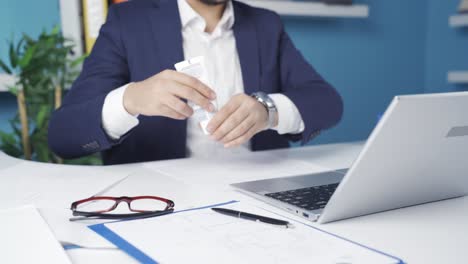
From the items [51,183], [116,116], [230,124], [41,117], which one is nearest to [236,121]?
[230,124]

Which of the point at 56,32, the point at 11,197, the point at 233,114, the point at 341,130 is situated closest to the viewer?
the point at 11,197

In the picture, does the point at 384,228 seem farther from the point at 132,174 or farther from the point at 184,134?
the point at 184,134

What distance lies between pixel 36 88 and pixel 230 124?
1.10m

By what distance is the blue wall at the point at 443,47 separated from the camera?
267cm

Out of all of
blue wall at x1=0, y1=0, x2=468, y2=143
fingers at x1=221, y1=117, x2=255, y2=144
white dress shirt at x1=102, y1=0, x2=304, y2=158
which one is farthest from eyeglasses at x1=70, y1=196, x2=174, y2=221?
blue wall at x1=0, y1=0, x2=468, y2=143

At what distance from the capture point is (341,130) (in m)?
2.68

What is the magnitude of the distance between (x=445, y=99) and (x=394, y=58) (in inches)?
94.8

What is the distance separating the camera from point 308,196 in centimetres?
71

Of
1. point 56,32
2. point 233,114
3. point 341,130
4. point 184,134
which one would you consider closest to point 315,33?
point 341,130

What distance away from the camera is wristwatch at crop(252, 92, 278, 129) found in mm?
1054

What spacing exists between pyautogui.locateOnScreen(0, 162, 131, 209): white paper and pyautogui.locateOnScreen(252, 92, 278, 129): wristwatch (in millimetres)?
318

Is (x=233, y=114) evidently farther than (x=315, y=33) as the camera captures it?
No

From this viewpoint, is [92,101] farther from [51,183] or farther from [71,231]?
[71,231]

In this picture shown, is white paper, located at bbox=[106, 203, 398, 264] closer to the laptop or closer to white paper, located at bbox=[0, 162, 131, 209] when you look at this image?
the laptop
